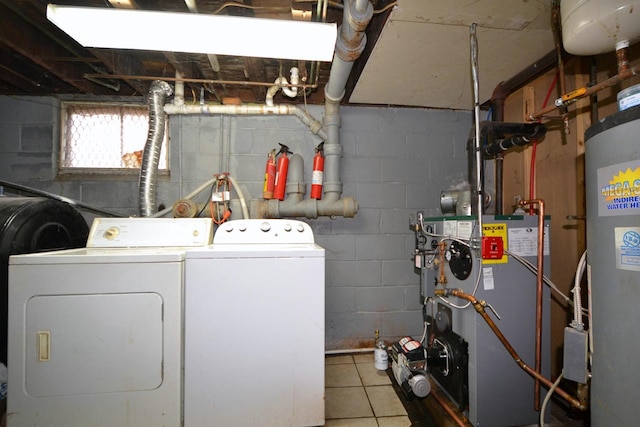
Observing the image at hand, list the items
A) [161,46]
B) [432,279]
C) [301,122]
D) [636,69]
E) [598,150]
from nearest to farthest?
1. [598,150]
2. [636,69]
3. [161,46]
4. [432,279]
5. [301,122]

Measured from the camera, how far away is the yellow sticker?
4.70 ft

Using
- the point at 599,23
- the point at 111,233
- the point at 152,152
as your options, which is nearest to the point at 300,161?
the point at 152,152

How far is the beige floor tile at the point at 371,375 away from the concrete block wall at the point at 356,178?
0.20 meters

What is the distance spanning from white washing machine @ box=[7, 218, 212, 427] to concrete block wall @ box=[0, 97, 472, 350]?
115 centimetres

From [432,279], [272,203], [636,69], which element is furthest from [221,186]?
[636,69]

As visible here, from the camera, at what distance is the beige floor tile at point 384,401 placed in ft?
5.18

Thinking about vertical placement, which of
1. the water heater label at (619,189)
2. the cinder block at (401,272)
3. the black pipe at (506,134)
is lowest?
the cinder block at (401,272)

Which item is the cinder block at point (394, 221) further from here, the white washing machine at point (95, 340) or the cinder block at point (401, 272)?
the white washing machine at point (95, 340)

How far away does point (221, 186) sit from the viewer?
2174mm

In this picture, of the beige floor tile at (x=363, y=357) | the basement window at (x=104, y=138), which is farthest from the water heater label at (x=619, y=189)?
the basement window at (x=104, y=138)

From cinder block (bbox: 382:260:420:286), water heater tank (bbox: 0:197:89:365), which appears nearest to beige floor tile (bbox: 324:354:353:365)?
cinder block (bbox: 382:260:420:286)

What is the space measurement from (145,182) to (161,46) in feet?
3.43

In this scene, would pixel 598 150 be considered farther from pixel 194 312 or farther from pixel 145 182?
pixel 145 182

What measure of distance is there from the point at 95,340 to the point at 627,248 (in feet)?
6.88
